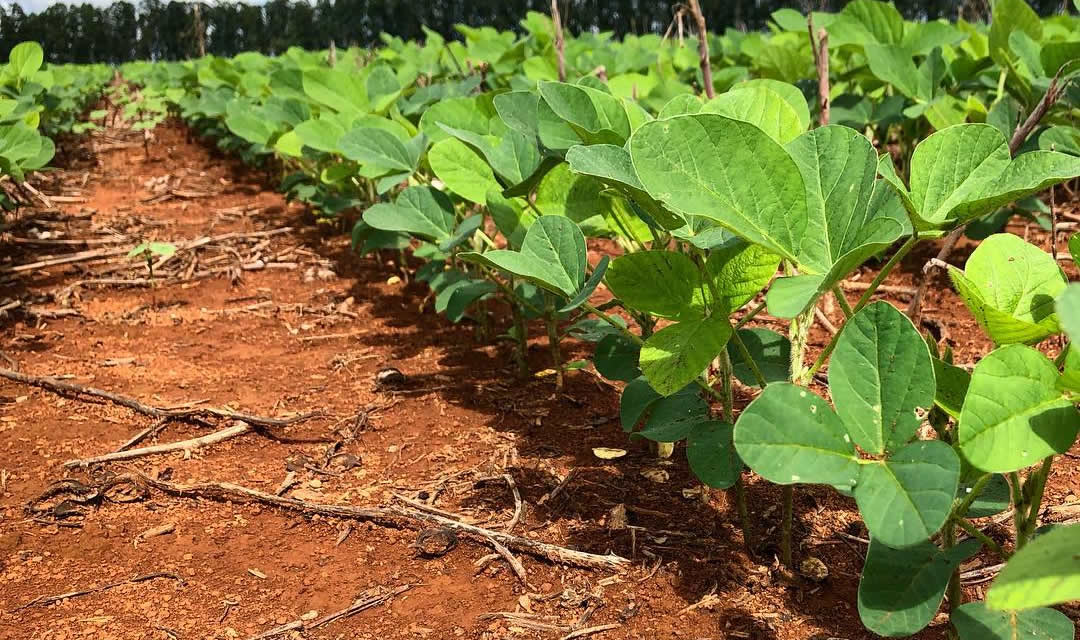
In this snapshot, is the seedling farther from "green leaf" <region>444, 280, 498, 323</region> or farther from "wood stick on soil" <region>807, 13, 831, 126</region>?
"wood stick on soil" <region>807, 13, 831, 126</region>

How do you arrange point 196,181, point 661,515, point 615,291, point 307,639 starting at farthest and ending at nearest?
point 196,181, point 661,515, point 307,639, point 615,291

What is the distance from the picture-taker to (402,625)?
1.26 m

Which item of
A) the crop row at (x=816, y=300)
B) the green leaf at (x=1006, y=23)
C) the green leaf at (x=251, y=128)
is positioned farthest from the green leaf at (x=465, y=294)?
the green leaf at (x=251, y=128)

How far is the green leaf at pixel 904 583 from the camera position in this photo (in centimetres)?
83

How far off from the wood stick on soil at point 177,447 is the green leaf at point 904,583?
1.45 m

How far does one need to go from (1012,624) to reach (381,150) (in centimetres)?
158

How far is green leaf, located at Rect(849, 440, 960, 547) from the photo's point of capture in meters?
0.74

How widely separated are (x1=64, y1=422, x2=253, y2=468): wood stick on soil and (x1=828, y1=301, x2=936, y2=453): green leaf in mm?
1444

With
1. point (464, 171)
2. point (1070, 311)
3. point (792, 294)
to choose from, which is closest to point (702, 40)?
point (464, 171)

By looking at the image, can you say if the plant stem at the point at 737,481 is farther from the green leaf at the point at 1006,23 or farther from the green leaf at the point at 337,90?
the green leaf at the point at 337,90

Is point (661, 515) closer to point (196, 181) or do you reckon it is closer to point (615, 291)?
point (615, 291)

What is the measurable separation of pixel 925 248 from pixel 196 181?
4350mm

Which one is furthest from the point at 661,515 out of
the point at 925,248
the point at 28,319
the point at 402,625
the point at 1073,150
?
the point at 28,319

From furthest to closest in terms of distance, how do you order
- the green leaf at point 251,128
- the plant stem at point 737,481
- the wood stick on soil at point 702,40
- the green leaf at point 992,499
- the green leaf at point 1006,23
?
the green leaf at point 251,128 → the green leaf at point 1006,23 → the wood stick on soil at point 702,40 → the plant stem at point 737,481 → the green leaf at point 992,499
